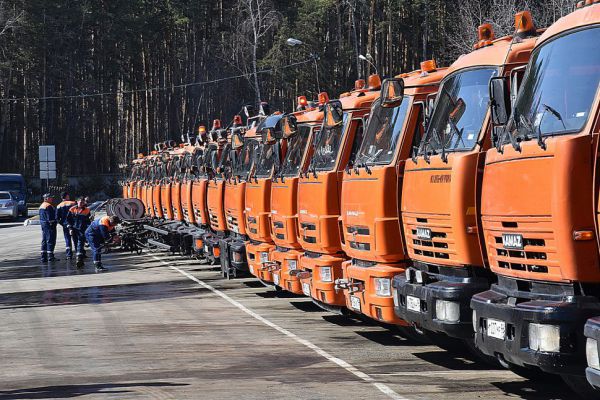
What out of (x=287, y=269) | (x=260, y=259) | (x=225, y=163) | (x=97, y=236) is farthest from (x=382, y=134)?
(x=97, y=236)

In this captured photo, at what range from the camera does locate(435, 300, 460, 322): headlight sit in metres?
Result: 9.68

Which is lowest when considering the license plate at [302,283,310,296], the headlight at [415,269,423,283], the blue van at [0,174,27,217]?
the license plate at [302,283,310,296]

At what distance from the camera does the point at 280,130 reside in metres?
17.4

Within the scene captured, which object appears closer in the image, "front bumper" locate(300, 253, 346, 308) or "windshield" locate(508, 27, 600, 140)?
"windshield" locate(508, 27, 600, 140)

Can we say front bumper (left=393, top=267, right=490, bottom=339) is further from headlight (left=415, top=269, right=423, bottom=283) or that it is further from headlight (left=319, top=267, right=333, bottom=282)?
headlight (left=319, top=267, right=333, bottom=282)

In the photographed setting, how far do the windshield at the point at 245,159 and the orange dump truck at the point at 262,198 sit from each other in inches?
A: 49.2

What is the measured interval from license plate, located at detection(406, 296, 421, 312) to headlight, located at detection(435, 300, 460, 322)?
41cm

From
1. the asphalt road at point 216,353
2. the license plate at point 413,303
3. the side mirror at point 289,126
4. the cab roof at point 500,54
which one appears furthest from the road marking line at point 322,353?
the cab roof at point 500,54

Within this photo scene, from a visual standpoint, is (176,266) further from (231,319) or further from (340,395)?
(340,395)

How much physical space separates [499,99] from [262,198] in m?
9.42

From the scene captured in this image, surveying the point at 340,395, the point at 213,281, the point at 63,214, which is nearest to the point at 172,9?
the point at 63,214

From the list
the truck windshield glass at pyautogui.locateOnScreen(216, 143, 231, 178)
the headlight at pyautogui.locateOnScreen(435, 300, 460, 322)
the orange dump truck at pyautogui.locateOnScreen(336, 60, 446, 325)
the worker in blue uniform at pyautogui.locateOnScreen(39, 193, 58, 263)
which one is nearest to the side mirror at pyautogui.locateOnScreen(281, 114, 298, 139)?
the orange dump truck at pyautogui.locateOnScreen(336, 60, 446, 325)

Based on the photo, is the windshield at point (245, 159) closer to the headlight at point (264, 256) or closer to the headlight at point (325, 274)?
the headlight at point (264, 256)

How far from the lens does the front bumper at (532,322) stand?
7.60 m
